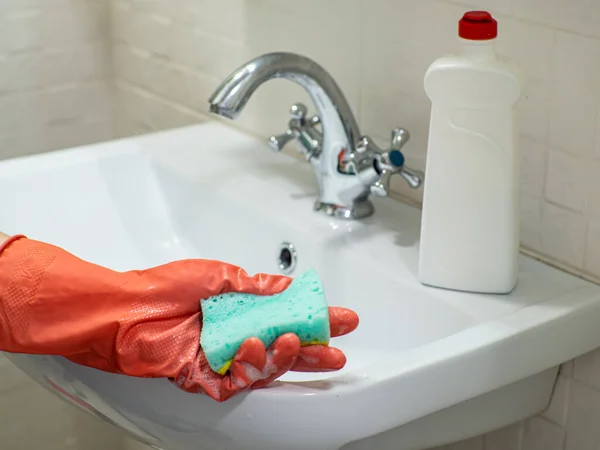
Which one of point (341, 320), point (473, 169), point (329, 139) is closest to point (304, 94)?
point (329, 139)

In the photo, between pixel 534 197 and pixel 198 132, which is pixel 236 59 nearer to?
pixel 198 132

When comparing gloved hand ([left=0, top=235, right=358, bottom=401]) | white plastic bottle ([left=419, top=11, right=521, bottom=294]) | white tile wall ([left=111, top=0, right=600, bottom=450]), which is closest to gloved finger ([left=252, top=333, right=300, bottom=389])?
gloved hand ([left=0, top=235, right=358, bottom=401])

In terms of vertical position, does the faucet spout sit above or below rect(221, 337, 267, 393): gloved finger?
above

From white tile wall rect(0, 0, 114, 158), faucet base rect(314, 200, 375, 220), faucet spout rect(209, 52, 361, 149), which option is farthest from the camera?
white tile wall rect(0, 0, 114, 158)

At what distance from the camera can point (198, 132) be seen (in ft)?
4.09

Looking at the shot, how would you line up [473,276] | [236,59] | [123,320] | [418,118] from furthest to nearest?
[236,59], [418,118], [473,276], [123,320]

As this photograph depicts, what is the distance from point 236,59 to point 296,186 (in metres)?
0.25

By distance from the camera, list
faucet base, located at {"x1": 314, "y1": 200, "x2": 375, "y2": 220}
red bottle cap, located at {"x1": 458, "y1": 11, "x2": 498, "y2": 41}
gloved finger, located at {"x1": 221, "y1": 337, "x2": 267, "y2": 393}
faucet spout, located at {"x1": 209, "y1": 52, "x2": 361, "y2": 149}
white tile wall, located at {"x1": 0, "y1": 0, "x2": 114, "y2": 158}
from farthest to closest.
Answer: white tile wall, located at {"x1": 0, "y1": 0, "x2": 114, "y2": 158}
faucet base, located at {"x1": 314, "y1": 200, "x2": 375, "y2": 220}
faucet spout, located at {"x1": 209, "y1": 52, "x2": 361, "y2": 149}
red bottle cap, located at {"x1": 458, "y1": 11, "x2": 498, "y2": 41}
gloved finger, located at {"x1": 221, "y1": 337, "x2": 267, "y2": 393}

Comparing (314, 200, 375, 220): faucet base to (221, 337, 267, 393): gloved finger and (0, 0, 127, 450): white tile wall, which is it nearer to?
(221, 337, 267, 393): gloved finger

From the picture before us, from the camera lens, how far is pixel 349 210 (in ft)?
3.24

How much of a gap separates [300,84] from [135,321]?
1.29 ft

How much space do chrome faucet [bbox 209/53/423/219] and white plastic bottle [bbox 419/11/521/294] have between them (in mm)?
129

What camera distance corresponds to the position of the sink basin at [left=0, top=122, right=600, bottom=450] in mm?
658

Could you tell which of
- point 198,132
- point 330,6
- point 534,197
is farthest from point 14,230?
point 534,197
